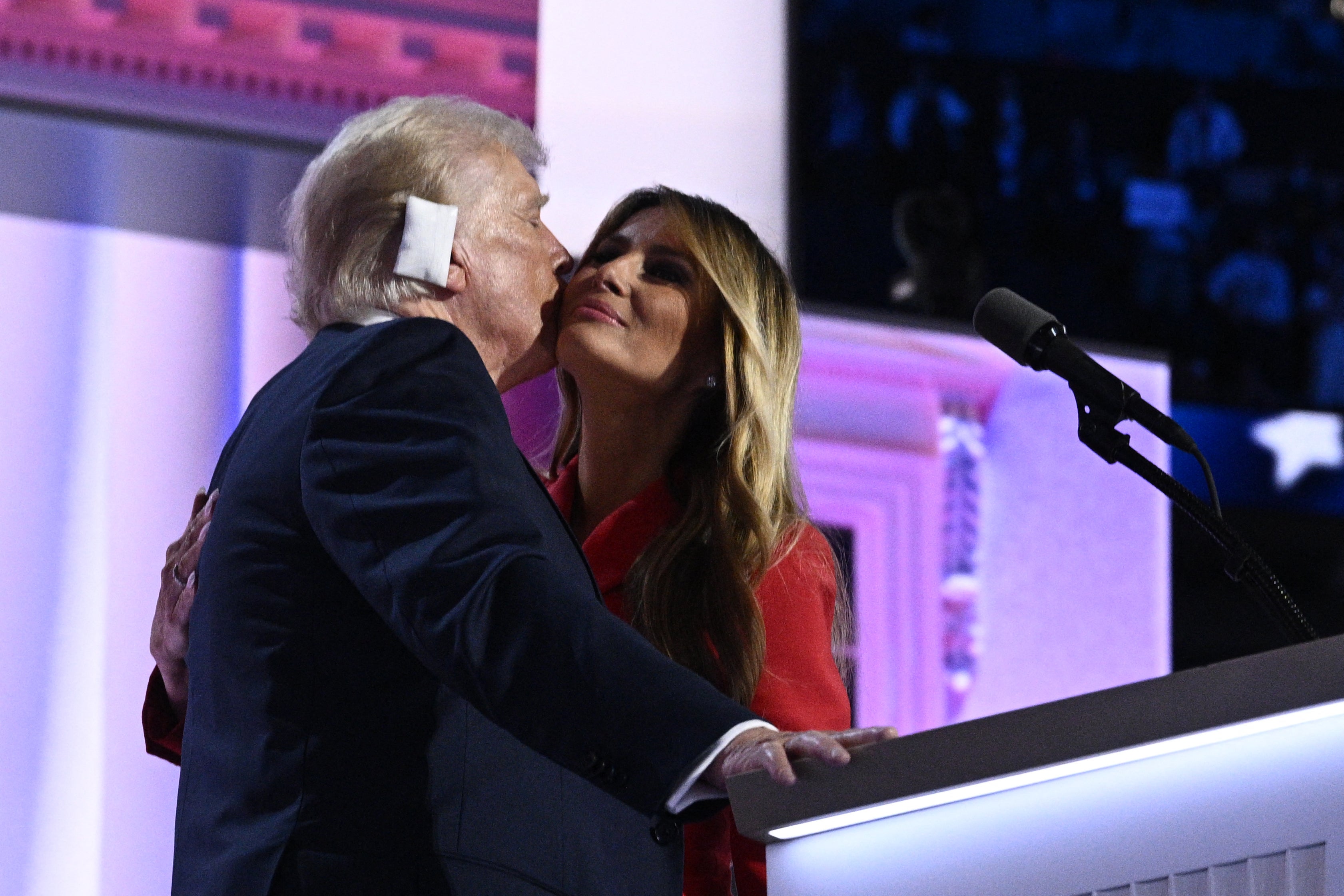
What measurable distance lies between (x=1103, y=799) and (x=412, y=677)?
1.63 feet

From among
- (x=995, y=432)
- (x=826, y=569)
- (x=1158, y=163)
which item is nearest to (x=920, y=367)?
(x=995, y=432)

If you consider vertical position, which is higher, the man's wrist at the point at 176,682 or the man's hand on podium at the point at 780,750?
the man's wrist at the point at 176,682

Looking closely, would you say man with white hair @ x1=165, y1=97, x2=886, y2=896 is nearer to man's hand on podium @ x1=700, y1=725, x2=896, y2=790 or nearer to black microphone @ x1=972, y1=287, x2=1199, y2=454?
man's hand on podium @ x1=700, y1=725, x2=896, y2=790

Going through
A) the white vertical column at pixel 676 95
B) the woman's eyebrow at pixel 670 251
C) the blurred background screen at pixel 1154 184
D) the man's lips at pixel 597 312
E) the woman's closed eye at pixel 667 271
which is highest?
the blurred background screen at pixel 1154 184

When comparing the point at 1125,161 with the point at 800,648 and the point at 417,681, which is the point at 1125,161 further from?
the point at 417,681

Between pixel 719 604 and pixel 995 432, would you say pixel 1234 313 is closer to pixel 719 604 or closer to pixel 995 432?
pixel 995 432

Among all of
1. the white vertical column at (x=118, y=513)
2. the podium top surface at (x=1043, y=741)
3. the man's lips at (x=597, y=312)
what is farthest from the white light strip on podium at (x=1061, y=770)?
→ the white vertical column at (x=118, y=513)

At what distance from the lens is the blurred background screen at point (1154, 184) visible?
5.31m

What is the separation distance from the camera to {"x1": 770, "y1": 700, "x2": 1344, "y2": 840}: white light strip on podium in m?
1.05

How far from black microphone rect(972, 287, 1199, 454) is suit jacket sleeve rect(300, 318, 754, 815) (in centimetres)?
59

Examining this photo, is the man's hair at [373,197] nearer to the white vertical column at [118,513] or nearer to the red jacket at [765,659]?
the red jacket at [765,659]

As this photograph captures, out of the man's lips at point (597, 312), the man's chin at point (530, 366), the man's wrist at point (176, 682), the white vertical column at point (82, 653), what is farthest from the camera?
the white vertical column at point (82, 653)

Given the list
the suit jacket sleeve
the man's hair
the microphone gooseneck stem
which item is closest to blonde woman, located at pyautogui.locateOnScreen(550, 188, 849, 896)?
the man's hair

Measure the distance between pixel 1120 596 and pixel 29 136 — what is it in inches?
77.9
